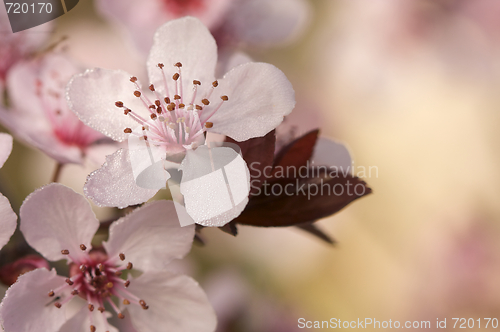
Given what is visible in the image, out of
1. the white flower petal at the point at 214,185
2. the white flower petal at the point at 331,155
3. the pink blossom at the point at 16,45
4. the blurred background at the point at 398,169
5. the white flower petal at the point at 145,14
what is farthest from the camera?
the blurred background at the point at 398,169

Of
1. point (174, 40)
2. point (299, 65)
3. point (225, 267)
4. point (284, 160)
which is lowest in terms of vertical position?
point (225, 267)

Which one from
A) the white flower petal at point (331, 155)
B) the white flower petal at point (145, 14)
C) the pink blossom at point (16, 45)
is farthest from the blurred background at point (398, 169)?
the white flower petal at point (331, 155)

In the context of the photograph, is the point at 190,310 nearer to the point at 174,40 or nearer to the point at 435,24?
the point at 174,40

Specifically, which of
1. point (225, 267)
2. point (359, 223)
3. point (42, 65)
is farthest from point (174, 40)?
point (359, 223)

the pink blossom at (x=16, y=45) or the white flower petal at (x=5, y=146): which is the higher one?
the pink blossom at (x=16, y=45)

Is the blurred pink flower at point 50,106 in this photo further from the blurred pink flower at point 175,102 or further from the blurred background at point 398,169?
the blurred background at point 398,169

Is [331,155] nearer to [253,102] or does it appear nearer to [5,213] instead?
[253,102]

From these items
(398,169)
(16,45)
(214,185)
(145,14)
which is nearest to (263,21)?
(145,14)
